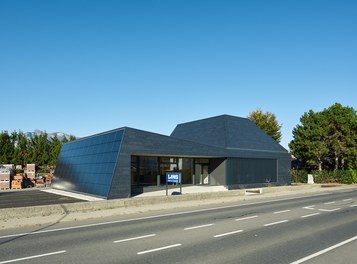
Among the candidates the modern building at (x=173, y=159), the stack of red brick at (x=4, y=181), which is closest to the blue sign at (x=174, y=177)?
the modern building at (x=173, y=159)

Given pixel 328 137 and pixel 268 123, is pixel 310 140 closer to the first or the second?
pixel 328 137

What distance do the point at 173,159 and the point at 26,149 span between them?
120 ft

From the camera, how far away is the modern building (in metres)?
23.5

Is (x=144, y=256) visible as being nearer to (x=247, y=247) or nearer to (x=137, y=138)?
(x=247, y=247)

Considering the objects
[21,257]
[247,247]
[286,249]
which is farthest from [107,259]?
[286,249]

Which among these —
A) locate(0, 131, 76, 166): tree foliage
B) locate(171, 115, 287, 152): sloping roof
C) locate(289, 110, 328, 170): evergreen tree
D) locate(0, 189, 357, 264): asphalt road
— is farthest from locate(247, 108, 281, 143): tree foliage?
locate(0, 189, 357, 264): asphalt road

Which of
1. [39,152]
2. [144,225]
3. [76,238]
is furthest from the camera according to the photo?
[39,152]

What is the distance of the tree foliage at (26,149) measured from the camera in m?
52.8

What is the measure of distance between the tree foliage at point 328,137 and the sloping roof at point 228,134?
46.6 ft

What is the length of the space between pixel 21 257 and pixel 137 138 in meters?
15.9

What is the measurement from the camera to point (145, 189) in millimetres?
27578

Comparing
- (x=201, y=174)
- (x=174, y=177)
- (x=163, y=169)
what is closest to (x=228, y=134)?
(x=201, y=174)

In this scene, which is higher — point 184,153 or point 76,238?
point 184,153

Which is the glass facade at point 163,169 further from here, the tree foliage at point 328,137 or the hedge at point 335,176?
the tree foliage at point 328,137
